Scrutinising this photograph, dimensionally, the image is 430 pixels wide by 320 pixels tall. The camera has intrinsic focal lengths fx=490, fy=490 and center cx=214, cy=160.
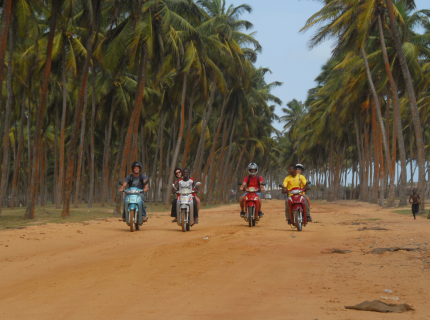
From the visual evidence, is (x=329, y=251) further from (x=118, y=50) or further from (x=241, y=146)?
(x=241, y=146)

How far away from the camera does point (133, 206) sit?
12836mm

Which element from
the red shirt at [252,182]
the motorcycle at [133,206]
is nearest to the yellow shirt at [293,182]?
the red shirt at [252,182]

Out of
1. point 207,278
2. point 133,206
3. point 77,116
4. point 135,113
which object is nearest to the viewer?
point 207,278

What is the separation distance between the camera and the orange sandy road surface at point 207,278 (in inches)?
183

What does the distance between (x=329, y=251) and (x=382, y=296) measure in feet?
12.1

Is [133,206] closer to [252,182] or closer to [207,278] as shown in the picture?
[252,182]

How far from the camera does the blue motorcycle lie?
12.7 metres

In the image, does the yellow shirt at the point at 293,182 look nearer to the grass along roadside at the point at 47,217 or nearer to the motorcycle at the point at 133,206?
the motorcycle at the point at 133,206

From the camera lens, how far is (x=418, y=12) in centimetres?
2673

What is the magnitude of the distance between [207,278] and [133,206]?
22.7ft

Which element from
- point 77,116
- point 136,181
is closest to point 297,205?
point 136,181

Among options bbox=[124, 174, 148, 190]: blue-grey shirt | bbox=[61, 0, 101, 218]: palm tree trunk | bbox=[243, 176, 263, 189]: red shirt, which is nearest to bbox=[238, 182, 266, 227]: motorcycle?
bbox=[243, 176, 263, 189]: red shirt

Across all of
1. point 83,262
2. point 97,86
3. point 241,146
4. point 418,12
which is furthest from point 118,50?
point 241,146

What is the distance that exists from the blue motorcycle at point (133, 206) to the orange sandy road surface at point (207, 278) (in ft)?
6.66
